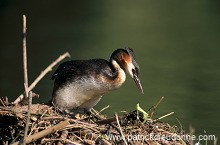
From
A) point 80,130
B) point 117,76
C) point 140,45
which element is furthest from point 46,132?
point 140,45

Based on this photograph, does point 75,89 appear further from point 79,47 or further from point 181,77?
point 79,47

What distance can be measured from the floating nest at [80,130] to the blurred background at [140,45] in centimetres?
339

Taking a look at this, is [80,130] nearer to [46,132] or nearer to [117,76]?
[46,132]

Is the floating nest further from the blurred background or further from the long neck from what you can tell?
the blurred background

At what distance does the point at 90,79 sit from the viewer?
6.48 m

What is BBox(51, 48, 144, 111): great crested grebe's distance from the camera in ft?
21.2

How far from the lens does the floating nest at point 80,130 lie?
466 centimetres

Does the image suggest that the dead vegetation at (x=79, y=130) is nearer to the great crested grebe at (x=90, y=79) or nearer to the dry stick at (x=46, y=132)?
the dry stick at (x=46, y=132)

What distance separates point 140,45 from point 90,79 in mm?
12441

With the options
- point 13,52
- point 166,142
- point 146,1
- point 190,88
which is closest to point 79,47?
point 13,52

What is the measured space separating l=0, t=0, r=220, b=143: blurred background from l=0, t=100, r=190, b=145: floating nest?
3.39m

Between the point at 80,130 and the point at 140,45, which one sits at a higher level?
the point at 140,45

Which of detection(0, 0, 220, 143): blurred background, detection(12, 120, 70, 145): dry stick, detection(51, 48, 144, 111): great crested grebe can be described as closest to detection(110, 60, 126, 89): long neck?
detection(51, 48, 144, 111): great crested grebe

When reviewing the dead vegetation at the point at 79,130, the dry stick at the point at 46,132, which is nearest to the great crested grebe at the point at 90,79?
the dead vegetation at the point at 79,130
